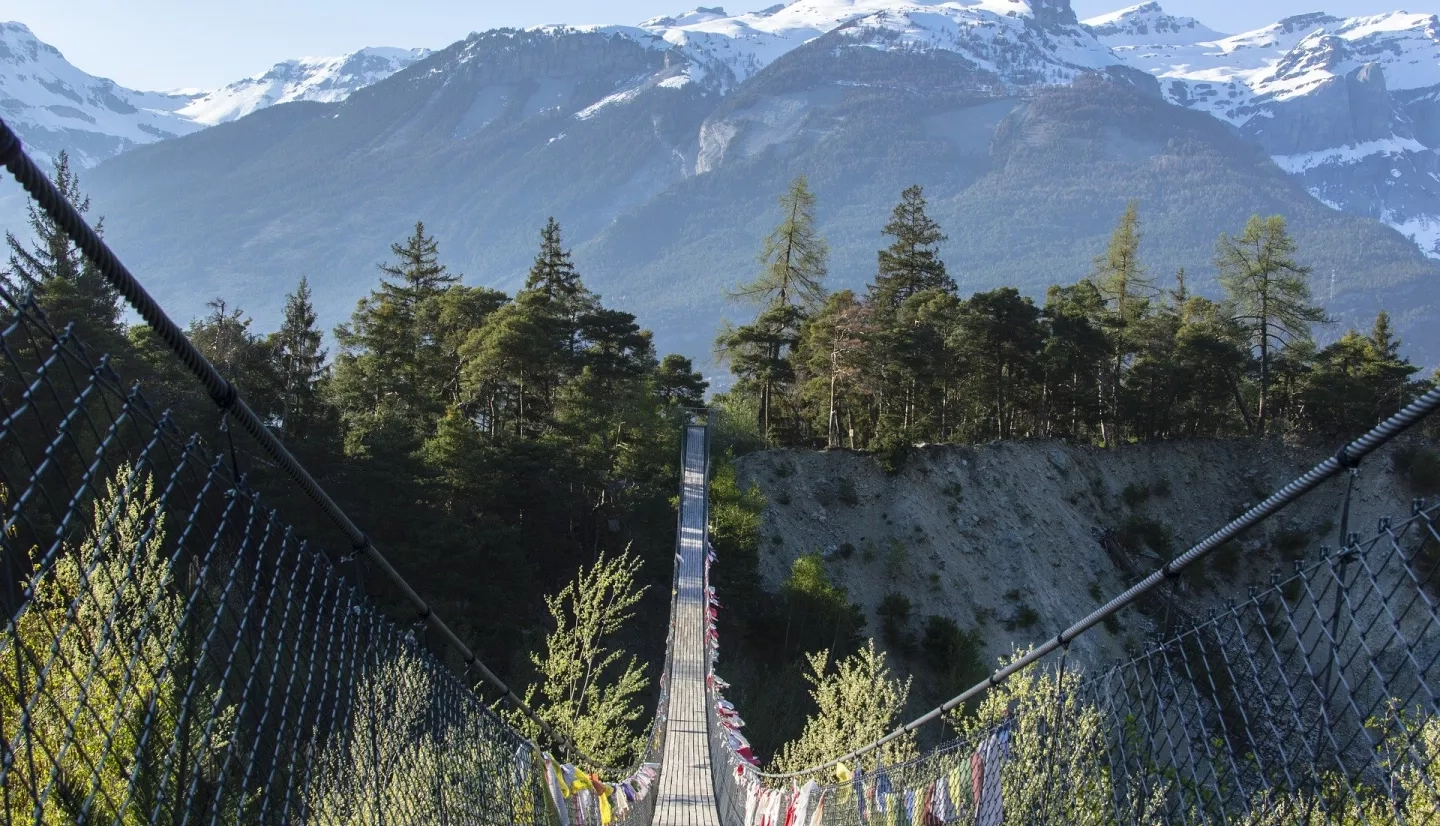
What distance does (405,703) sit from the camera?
176 inches

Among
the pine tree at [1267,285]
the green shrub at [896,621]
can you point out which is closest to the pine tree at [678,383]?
the green shrub at [896,621]

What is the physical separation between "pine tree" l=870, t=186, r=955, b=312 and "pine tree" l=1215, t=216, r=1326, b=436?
831cm

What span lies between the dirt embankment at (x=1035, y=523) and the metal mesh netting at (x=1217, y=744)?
16442mm

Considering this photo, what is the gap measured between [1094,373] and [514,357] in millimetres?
16717

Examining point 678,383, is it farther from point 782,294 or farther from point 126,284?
point 126,284

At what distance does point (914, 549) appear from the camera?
2692cm

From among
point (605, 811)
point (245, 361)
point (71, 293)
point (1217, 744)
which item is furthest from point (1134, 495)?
point (1217, 744)

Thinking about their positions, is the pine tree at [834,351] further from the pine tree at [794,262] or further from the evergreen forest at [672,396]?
the pine tree at [794,262]

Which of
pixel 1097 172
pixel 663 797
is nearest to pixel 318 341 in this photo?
pixel 663 797

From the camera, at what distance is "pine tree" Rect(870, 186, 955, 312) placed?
33.1 metres

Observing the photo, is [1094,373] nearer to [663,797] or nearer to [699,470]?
[699,470]

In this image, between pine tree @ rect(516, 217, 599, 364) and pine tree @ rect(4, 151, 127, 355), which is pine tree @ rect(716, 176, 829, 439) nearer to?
pine tree @ rect(516, 217, 599, 364)

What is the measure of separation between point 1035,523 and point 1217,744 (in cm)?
2488

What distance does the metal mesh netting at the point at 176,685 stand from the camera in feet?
7.26
